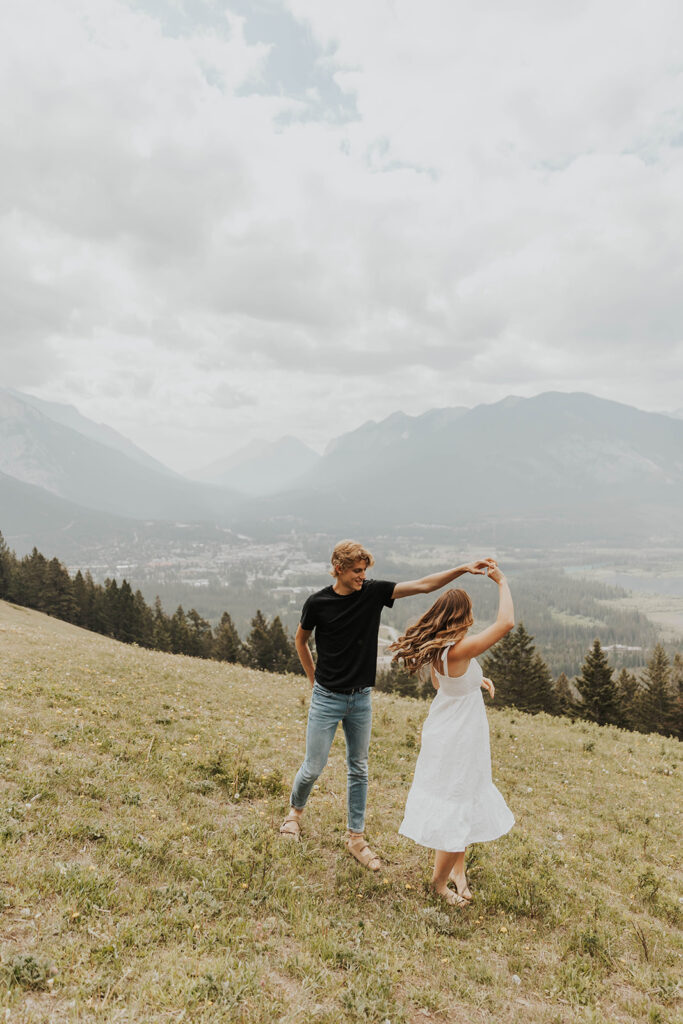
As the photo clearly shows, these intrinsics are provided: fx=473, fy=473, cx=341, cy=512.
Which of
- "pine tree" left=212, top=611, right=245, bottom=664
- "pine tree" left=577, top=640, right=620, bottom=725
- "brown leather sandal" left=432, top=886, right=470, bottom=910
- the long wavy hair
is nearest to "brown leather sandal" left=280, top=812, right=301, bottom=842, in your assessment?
"brown leather sandal" left=432, top=886, right=470, bottom=910

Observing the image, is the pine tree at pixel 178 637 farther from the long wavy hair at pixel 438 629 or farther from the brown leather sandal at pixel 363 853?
the long wavy hair at pixel 438 629

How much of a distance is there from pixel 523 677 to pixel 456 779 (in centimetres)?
4615

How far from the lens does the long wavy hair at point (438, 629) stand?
5.94m

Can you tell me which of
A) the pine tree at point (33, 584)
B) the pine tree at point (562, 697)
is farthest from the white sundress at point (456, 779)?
the pine tree at point (33, 584)

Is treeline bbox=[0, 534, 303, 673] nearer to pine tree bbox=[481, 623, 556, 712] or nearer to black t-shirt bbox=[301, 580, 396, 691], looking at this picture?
pine tree bbox=[481, 623, 556, 712]

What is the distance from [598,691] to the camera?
39.2m

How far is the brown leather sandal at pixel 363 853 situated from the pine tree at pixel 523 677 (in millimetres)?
43097

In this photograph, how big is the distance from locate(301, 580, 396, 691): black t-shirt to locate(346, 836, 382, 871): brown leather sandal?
8.14 feet

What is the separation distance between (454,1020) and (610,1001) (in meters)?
1.83

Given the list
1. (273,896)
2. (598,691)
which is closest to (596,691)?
(598,691)

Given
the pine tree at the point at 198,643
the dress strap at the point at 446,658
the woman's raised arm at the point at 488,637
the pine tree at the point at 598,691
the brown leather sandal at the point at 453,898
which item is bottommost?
the pine tree at the point at 198,643

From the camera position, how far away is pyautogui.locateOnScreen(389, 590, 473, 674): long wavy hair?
594 centimetres

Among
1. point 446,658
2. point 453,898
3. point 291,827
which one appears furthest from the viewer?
point 291,827

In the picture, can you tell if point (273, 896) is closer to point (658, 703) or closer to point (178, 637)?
point (658, 703)
